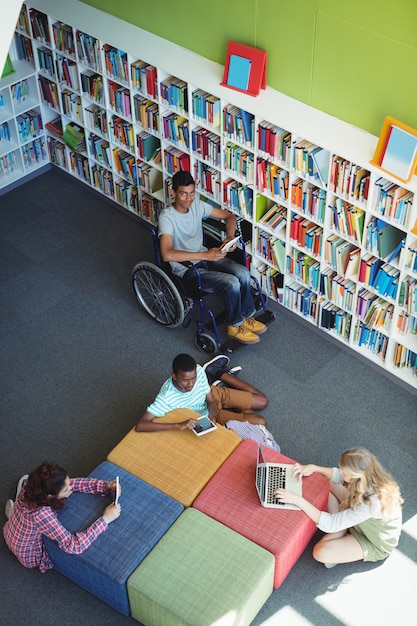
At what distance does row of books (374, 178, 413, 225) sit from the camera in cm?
514

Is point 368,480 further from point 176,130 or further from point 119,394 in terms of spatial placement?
point 176,130

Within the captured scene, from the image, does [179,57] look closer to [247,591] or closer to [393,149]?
[393,149]

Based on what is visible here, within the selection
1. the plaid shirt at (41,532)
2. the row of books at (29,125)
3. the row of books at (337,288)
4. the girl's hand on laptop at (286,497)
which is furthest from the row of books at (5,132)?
the girl's hand on laptop at (286,497)

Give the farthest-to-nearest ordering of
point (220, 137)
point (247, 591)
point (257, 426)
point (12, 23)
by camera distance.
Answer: point (220, 137) < point (257, 426) < point (12, 23) < point (247, 591)

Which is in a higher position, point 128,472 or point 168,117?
point 168,117

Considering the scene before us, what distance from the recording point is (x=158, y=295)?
245 inches

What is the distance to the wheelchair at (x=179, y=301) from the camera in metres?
6.01

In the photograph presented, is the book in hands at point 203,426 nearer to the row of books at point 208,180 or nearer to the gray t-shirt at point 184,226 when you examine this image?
the gray t-shirt at point 184,226

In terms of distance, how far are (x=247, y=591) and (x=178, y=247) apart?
266 cm

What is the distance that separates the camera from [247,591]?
14.3 ft

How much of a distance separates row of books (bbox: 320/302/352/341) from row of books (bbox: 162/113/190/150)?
5.37 ft

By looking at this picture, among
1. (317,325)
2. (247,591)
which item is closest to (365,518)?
(247,591)

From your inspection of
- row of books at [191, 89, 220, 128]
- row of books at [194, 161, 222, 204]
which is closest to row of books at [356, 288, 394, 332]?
row of books at [194, 161, 222, 204]

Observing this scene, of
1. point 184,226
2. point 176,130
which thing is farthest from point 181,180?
point 176,130
